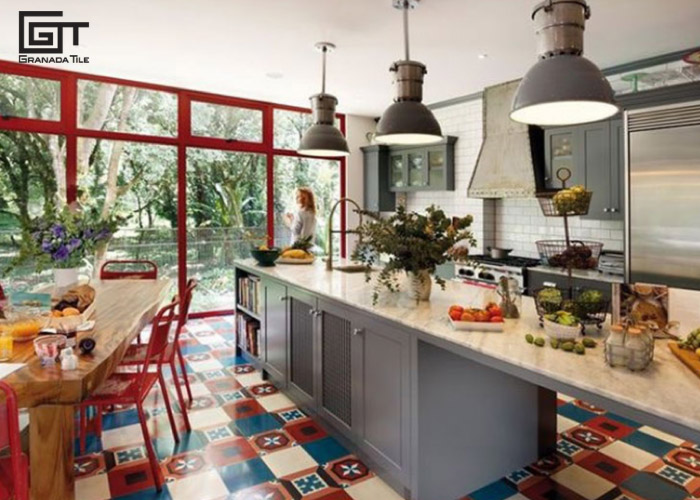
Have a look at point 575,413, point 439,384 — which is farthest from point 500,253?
point 439,384

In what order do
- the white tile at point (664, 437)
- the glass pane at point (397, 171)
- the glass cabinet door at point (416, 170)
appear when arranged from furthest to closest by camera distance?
1. the glass pane at point (397, 171)
2. the glass cabinet door at point (416, 170)
3. the white tile at point (664, 437)

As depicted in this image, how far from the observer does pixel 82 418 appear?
2709 millimetres

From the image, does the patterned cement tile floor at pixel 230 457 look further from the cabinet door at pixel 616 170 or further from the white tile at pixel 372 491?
the cabinet door at pixel 616 170

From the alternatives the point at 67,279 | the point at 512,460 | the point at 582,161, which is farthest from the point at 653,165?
the point at 67,279

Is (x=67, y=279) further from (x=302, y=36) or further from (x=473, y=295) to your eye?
(x=302, y=36)

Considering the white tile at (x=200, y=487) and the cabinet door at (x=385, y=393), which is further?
the white tile at (x=200, y=487)

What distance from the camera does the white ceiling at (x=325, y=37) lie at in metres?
3.38

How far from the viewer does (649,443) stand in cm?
280

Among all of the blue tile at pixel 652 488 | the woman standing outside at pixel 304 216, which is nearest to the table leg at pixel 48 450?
the blue tile at pixel 652 488

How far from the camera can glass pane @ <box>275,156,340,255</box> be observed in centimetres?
657

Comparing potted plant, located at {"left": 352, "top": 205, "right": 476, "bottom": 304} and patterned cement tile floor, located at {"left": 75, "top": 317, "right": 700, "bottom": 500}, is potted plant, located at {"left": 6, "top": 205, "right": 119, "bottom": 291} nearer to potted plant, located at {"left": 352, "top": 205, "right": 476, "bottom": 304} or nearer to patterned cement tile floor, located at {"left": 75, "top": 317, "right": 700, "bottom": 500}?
patterned cement tile floor, located at {"left": 75, "top": 317, "right": 700, "bottom": 500}

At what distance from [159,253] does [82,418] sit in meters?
3.26

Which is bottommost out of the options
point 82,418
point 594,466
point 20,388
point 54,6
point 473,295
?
point 594,466

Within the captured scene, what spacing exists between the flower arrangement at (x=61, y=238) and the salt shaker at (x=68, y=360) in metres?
0.92
